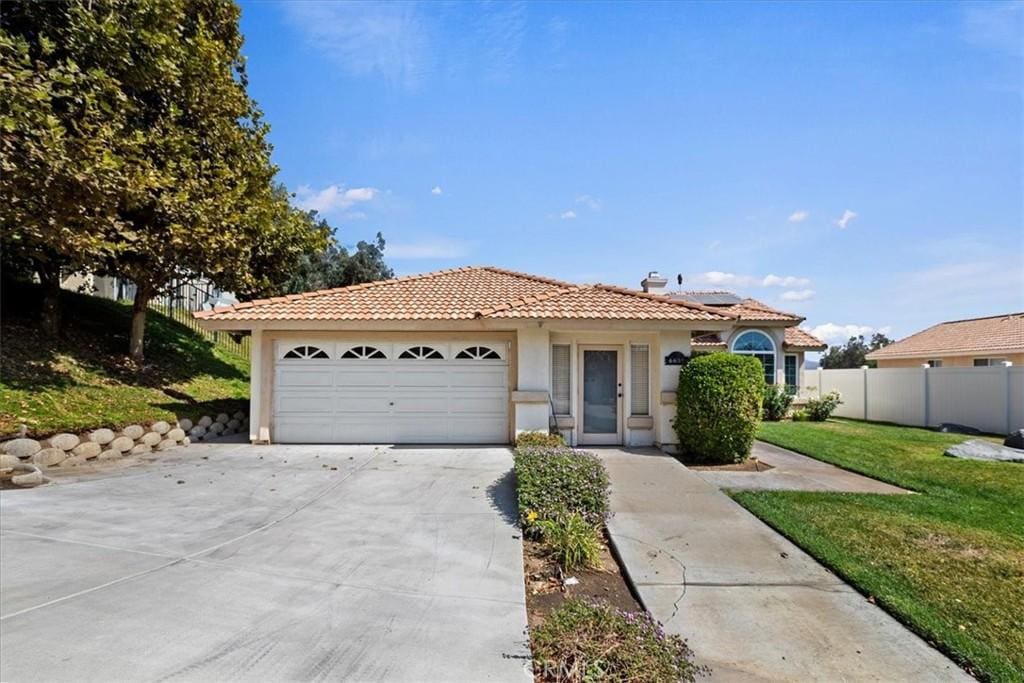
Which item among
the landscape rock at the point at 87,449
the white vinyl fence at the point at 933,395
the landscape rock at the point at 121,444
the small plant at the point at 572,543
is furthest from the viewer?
the white vinyl fence at the point at 933,395

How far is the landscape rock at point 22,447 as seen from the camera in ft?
28.5

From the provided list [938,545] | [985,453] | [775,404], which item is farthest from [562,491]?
[775,404]

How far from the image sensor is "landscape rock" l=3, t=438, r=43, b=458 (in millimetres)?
8700

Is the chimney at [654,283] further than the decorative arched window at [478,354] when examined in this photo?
Yes

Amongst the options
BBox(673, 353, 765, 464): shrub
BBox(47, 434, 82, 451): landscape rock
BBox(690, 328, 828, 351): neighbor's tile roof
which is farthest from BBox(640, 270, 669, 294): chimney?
BBox(47, 434, 82, 451): landscape rock

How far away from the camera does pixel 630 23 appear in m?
8.53

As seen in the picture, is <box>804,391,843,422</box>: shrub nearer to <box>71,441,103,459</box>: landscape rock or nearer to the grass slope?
the grass slope

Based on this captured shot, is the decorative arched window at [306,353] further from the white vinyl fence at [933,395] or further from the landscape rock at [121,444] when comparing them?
the white vinyl fence at [933,395]

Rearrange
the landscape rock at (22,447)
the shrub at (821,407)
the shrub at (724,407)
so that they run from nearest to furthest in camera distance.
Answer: the landscape rock at (22,447) < the shrub at (724,407) < the shrub at (821,407)

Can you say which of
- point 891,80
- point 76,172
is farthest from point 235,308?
point 891,80

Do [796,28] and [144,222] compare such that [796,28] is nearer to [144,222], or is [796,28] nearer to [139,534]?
[139,534]

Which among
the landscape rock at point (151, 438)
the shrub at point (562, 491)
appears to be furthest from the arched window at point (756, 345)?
the landscape rock at point (151, 438)

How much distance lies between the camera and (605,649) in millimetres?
3377

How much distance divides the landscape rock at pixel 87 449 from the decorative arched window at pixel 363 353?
469 cm
